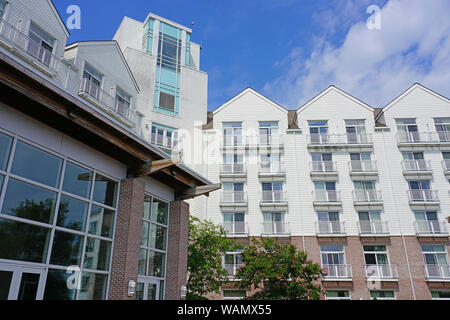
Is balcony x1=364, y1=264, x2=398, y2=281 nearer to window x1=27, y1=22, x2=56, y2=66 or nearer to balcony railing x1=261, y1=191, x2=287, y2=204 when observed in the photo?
balcony railing x1=261, y1=191, x2=287, y2=204

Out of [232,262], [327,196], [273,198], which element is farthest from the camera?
[273,198]

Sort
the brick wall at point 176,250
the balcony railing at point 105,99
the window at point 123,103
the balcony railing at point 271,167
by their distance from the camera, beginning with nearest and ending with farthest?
the brick wall at point 176,250, the balcony railing at point 105,99, the window at point 123,103, the balcony railing at point 271,167

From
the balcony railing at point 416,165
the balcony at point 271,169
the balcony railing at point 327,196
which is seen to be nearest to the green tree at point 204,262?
the balcony at point 271,169

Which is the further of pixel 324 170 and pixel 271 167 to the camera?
pixel 271 167

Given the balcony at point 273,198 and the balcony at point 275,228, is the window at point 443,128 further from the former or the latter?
the balcony at point 275,228

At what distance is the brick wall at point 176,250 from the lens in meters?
13.2

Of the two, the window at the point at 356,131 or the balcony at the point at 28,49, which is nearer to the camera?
the balcony at the point at 28,49

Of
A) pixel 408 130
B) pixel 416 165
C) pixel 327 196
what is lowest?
pixel 327 196

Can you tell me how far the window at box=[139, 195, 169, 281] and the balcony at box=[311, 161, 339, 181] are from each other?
796 inches

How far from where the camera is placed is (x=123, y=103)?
22.3m

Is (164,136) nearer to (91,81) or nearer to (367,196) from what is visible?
(91,81)

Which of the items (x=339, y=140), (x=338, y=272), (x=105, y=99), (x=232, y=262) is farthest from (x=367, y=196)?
(x=105, y=99)

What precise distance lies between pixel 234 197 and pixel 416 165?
658 inches

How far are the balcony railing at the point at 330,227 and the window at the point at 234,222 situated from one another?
649cm
